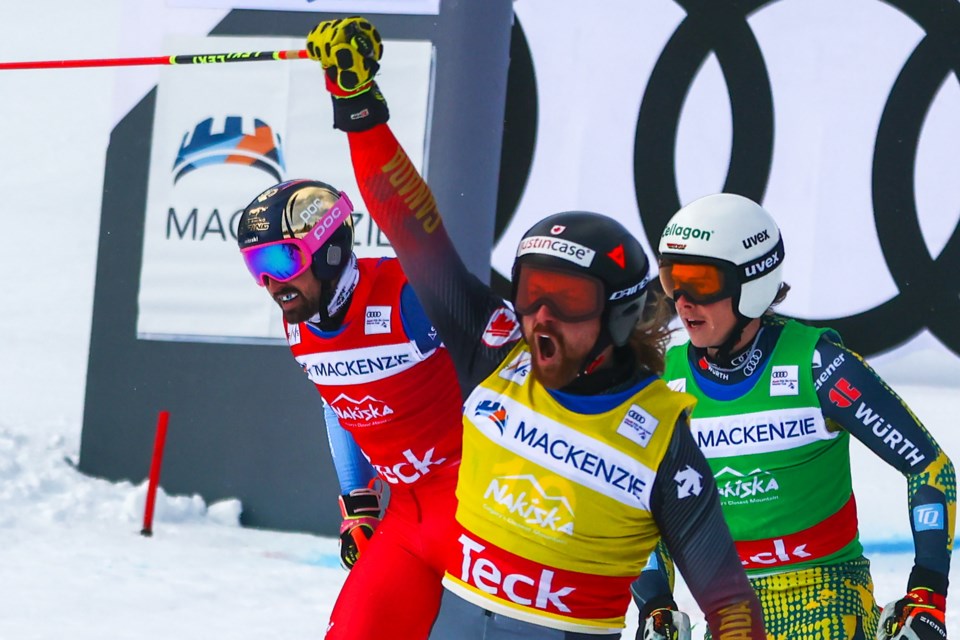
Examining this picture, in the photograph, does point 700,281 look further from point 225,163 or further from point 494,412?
point 225,163

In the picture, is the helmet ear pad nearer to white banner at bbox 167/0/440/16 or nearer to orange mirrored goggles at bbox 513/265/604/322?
orange mirrored goggles at bbox 513/265/604/322

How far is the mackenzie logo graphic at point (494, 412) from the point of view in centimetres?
237

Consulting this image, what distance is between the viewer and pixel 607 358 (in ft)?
7.84

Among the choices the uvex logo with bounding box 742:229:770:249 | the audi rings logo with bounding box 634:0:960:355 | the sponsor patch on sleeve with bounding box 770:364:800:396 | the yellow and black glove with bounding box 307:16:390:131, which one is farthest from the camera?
the audi rings logo with bounding box 634:0:960:355

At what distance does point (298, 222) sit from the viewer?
3.65 m

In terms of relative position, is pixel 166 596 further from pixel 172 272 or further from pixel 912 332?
pixel 912 332

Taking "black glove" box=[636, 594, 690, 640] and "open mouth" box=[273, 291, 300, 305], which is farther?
"open mouth" box=[273, 291, 300, 305]

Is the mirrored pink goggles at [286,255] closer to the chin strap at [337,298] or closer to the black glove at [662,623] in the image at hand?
the chin strap at [337,298]

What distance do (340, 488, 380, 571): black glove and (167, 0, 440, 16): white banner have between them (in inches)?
181

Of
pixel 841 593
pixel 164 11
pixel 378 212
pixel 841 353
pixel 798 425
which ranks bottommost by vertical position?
pixel 841 593

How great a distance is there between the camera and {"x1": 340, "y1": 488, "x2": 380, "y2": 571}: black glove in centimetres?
403

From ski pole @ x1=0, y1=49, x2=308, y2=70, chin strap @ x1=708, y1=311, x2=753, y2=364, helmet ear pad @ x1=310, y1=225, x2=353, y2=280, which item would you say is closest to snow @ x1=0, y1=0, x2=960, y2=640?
helmet ear pad @ x1=310, y1=225, x2=353, y2=280

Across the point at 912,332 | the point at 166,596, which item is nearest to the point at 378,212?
the point at 166,596

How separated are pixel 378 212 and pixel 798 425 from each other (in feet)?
4.79
